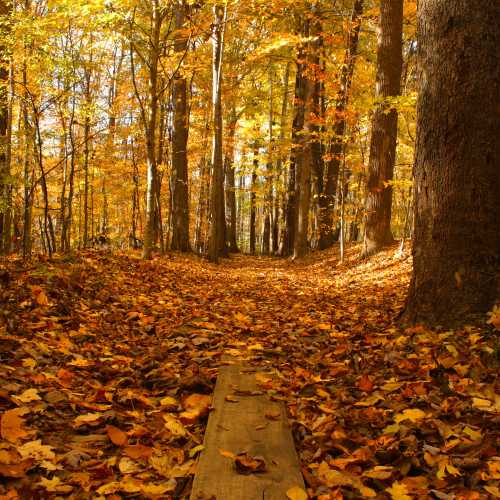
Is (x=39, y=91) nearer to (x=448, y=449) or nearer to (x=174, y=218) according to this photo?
(x=174, y=218)

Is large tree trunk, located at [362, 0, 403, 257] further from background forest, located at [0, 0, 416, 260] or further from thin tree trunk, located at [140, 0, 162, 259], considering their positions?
thin tree trunk, located at [140, 0, 162, 259]

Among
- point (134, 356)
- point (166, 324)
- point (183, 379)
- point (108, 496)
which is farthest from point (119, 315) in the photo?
point (108, 496)

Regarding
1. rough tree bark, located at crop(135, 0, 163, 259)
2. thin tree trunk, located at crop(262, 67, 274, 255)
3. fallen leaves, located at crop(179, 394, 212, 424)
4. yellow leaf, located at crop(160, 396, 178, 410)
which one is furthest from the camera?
thin tree trunk, located at crop(262, 67, 274, 255)

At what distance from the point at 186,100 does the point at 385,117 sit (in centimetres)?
695

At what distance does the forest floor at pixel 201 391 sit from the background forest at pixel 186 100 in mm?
4316

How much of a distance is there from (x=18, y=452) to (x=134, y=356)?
2008 mm

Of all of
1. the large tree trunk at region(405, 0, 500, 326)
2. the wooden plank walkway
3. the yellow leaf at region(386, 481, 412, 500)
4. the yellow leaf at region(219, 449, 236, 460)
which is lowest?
the wooden plank walkway

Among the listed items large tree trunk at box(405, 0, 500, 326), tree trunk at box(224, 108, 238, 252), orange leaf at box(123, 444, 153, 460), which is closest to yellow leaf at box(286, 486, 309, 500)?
orange leaf at box(123, 444, 153, 460)

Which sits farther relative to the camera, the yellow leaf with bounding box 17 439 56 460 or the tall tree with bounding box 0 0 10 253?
the tall tree with bounding box 0 0 10 253

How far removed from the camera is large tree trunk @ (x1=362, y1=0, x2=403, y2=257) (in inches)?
476

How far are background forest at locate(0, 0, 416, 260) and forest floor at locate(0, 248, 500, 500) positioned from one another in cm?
432

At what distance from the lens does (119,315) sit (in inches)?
219

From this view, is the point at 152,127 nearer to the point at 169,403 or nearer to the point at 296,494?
the point at 169,403

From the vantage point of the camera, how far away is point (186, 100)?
51.7ft
